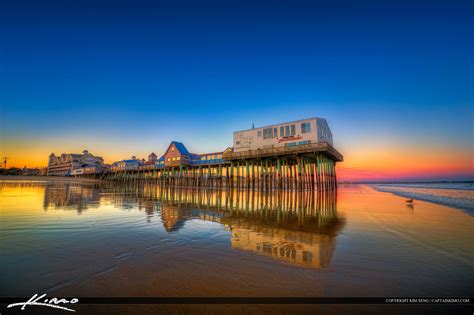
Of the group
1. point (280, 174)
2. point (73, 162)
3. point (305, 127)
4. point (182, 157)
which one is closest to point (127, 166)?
point (182, 157)

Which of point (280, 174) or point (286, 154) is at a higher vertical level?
Answer: point (286, 154)

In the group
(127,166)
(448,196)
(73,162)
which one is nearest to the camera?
(448,196)

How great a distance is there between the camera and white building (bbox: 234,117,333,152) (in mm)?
28375

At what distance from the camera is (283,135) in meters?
31.0

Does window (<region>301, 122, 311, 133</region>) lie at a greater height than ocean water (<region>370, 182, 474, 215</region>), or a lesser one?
greater

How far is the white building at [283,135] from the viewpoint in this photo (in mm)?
28375

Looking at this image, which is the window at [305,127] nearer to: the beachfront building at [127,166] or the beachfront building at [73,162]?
the beachfront building at [127,166]

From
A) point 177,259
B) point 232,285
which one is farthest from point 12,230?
point 232,285

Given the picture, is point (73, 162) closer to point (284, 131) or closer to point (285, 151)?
point (284, 131)

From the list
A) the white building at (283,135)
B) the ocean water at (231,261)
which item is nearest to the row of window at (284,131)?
the white building at (283,135)
